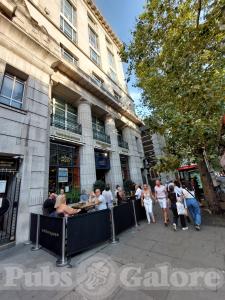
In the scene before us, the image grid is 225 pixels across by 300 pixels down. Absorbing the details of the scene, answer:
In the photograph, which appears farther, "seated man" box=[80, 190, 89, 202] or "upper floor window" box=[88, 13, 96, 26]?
"upper floor window" box=[88, 13, 96, 26]

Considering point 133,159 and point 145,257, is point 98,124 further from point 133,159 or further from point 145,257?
point 145,257

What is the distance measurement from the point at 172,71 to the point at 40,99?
7.38m

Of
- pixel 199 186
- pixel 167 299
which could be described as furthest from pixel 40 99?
pixel 199 186

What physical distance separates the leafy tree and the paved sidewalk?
4028 mm

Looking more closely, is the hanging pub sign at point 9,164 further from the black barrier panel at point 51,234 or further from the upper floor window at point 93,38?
the upper floor window at point 93,38

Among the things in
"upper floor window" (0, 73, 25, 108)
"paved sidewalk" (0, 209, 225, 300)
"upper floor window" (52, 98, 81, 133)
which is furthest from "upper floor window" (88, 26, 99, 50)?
"paved sidewalk" (0, 209, 225, 300)

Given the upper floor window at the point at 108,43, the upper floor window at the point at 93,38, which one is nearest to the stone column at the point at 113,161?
the upper floor window at the point at 93,38

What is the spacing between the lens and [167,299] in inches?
106

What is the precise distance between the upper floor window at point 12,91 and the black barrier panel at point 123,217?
7160mm

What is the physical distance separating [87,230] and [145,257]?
1.78m

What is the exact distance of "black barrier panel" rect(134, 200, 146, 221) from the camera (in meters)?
7.42

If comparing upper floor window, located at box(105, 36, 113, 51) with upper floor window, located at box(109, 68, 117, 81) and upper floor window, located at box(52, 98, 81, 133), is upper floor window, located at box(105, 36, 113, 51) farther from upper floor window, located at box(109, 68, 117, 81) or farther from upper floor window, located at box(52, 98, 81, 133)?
upper floor window, located at box(52, 98, 81, 133)

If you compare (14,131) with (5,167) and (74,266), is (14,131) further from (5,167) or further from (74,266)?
(74,266)

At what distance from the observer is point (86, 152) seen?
12.2 meters
